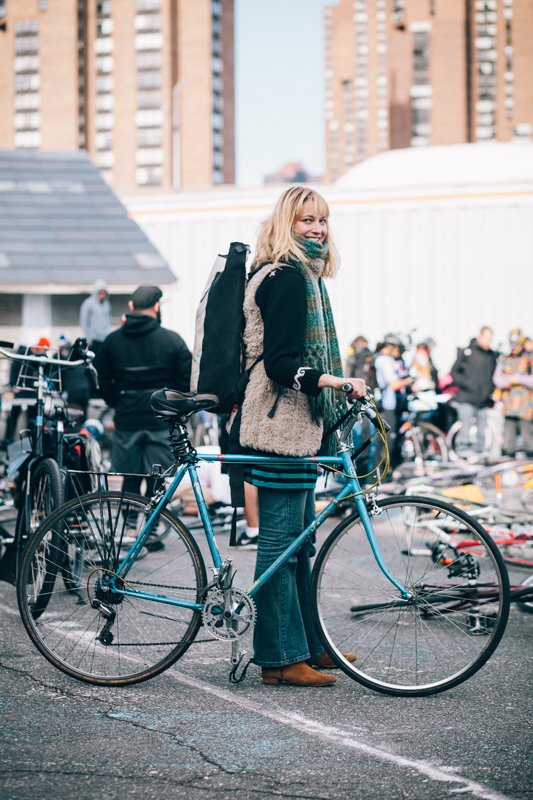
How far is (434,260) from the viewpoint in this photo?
1659 centimetres

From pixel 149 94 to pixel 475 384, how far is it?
103 m

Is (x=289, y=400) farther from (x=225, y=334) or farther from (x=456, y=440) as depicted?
(x=456, y=440)

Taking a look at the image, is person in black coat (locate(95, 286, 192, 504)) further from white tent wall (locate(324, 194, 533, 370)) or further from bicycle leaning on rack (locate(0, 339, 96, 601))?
white tent wall (locate(324, 194, 533, 370))

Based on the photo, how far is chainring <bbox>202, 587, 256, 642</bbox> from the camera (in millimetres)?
3402

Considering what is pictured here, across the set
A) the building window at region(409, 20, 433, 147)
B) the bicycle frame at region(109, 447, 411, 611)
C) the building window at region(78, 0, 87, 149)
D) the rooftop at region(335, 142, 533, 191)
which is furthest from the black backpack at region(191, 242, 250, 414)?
the building window at region(409, 20, 433, 147)

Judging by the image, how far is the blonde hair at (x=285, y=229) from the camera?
3.55m

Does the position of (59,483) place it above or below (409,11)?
below

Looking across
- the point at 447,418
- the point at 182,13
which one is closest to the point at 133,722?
the point at 447,418

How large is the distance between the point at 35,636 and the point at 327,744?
49.3 inches

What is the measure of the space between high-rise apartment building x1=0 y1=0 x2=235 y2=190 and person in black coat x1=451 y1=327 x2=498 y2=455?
90.1 meters

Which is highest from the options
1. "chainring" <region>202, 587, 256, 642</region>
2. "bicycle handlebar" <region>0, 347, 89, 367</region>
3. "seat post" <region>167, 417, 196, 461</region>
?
"bicycle handlebar" <region>0, 347, 89, 367</region>

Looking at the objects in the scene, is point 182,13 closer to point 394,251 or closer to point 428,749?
point 394,251

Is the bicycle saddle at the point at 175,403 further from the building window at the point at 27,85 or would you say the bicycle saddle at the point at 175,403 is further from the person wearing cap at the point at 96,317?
the building window at the point at 27,85

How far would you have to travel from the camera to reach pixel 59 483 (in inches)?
176
